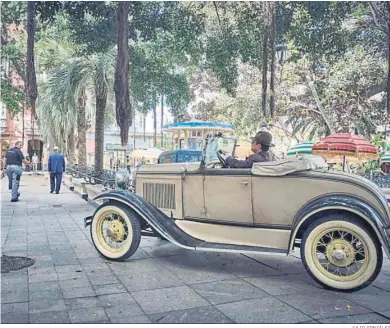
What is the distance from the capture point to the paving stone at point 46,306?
3.16 m

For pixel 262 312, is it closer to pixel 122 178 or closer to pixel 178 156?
pixel 122 178

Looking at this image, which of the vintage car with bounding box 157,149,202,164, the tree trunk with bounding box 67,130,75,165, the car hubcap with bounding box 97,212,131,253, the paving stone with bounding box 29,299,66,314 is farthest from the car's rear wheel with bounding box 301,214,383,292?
the tree trunk with bounding box 67,130,75,165

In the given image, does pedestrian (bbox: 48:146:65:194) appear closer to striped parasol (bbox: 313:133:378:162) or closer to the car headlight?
the car headlight

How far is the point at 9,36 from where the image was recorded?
1497cm

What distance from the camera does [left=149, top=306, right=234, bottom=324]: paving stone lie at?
2984 millimetres

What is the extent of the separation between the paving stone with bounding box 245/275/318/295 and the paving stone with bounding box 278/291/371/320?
113 mm

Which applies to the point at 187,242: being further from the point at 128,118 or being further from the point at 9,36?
the point at 9,36

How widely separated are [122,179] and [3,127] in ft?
91.3

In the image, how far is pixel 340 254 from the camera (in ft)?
12.3

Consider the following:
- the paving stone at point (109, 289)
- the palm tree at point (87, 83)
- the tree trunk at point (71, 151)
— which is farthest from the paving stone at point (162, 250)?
the tree trunk at point (71, 151)

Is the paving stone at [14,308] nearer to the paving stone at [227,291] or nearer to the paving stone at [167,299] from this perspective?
the paving stone at [167,299]

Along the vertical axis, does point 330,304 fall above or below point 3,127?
below

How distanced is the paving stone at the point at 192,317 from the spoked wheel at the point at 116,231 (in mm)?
1704

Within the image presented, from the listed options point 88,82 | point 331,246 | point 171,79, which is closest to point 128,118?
point 331,246
